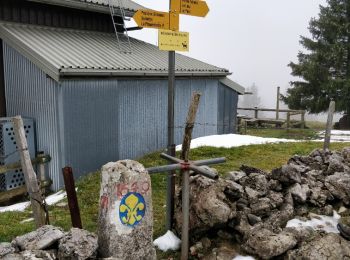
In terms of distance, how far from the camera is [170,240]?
255 inches

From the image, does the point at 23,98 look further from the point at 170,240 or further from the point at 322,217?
the point at 322,217

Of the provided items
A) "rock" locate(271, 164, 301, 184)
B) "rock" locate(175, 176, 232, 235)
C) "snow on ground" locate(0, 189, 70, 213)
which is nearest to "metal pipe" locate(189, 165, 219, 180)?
"rock" locate(175, 176, 232, 235)

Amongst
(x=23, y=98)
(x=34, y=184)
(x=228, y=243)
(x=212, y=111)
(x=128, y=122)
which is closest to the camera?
(x=34, y=184)

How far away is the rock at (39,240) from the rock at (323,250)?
3104mm

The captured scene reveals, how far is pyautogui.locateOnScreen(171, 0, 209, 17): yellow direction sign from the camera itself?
6.43m

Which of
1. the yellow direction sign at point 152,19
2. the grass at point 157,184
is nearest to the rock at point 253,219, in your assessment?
the grass at point 157,184

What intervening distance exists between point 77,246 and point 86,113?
7065 mm

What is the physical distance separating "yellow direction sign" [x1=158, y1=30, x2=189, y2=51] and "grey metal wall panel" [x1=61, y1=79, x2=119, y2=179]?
5.12m

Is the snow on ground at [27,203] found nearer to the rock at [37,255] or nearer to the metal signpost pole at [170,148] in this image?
the metal signpost pole at [170,148]

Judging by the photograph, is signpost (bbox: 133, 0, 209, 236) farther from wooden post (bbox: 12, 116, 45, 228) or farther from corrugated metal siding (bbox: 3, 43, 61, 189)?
corrugated metal siding (bbox: 3, 43, 61, 189)

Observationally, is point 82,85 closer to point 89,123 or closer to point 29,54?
point 89,123

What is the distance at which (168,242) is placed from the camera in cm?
643

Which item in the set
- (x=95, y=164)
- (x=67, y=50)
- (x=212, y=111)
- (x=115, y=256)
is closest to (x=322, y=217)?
(x=115, y=256)

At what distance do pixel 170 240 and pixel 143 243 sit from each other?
3.84ft
